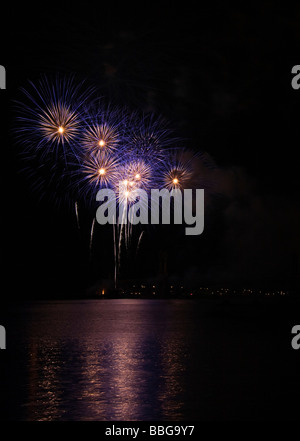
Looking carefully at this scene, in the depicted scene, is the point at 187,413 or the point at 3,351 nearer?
the point at 187,413

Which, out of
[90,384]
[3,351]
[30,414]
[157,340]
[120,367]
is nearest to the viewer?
[30,414]

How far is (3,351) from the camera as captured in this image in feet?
67.6

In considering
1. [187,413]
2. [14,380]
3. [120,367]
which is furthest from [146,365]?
[187,413]

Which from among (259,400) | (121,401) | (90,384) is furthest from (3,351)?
(259,400)

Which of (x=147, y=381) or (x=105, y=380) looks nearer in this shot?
(x=147, y=381)

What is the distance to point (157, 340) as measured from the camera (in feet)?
81.3

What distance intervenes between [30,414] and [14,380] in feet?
13.1

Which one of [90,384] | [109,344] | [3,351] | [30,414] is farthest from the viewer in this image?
[109,344]

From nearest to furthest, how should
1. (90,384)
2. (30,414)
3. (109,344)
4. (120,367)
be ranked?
(30,414) < (90,384) < (120,367) < (109,344)

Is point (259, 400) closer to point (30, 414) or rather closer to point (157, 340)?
point (30, 414)

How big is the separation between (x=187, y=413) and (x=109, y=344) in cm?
1306
